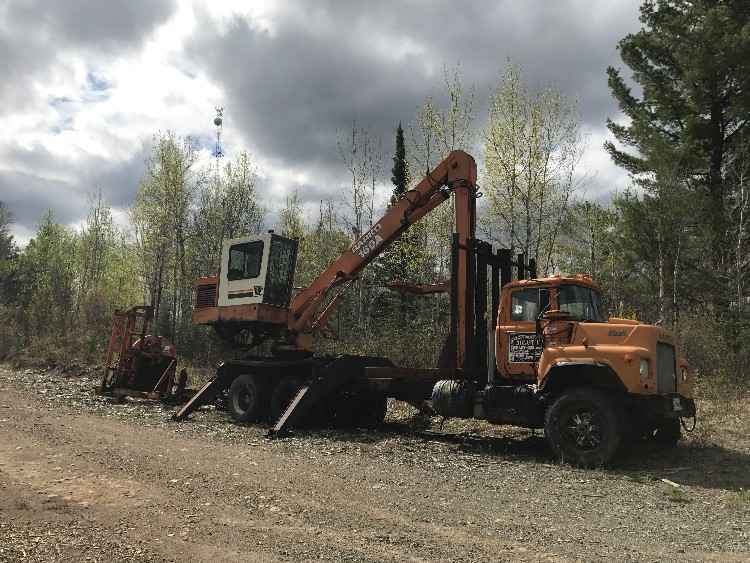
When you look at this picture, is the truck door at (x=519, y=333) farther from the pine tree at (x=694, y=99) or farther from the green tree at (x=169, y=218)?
the green tree at (x=169, y=218)

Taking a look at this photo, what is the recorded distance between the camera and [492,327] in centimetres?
1061

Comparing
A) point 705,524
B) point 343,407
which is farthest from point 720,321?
point 705,524

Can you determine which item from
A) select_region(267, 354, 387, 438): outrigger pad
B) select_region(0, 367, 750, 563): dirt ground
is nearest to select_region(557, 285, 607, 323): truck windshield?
select_region(0, 367, 750, 563): dirt ground

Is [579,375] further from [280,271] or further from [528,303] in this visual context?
[280,271]

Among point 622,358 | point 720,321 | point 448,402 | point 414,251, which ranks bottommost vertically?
point 448,402

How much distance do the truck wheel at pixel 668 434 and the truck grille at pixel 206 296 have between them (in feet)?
31.4

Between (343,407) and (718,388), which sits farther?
(718,388)

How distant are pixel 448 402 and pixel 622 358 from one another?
9.48 feet

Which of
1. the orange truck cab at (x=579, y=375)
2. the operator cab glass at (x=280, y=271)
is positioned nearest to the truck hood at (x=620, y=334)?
the orange truck cab at (x=579, y=375)

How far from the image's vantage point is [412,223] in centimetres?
1298

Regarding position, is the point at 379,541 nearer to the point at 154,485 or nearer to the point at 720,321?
the point at 154,485

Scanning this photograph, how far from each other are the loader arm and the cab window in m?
1.01

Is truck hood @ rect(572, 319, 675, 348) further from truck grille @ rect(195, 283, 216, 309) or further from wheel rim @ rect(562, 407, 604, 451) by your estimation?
truck grille @ rect(195, 283, 216, 309)

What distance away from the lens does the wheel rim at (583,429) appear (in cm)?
884
